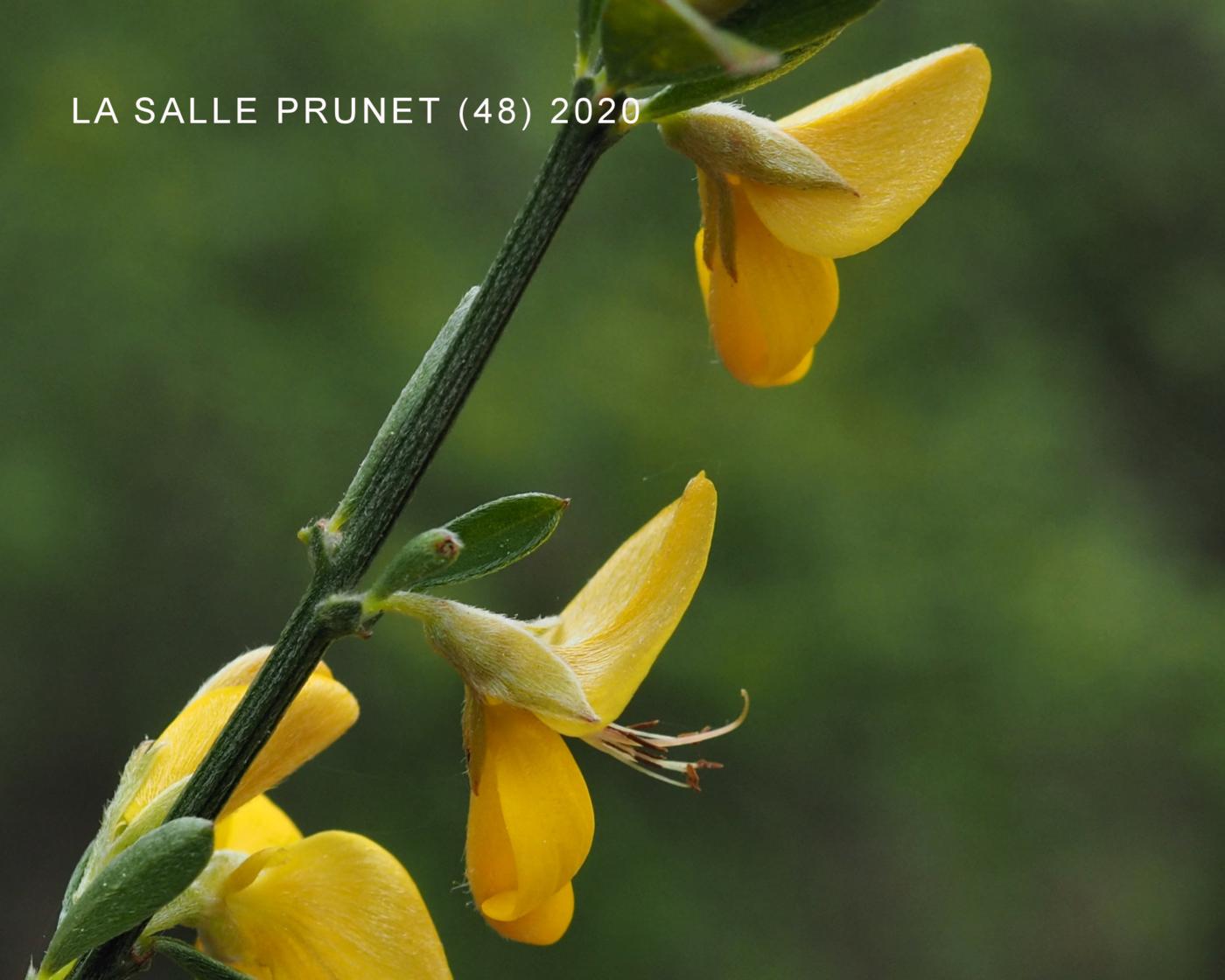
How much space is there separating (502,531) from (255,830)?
281 millimetres

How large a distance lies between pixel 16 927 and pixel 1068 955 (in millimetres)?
3645

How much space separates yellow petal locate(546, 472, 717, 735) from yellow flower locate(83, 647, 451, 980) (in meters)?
0.11

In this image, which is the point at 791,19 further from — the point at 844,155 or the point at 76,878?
the point at 76,878

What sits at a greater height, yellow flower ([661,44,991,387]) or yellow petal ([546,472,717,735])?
yellow flower ([661,44,991,387])

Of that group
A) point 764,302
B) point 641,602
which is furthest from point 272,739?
point 764,302

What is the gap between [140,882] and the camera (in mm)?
604

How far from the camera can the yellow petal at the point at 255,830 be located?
838mm

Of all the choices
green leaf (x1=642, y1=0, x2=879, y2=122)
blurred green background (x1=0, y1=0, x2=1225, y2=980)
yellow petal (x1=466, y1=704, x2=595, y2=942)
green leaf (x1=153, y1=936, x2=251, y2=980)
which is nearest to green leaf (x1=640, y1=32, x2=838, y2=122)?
green leaf (x1=642, y1=0, x2=879, y2=122)

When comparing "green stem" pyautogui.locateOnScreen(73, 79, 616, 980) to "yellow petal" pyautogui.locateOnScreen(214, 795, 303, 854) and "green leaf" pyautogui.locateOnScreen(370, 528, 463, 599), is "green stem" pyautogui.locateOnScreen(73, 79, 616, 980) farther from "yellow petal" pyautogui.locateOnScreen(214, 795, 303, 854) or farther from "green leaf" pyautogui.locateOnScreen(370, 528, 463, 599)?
"yellow petal" pyautogui.locateOnScreen(214, 795, 303, 854)

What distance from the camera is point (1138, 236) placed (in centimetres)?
650

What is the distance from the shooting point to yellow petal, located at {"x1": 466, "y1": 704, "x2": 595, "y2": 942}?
0.70m

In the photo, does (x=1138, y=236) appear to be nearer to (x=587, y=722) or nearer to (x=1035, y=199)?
(x=1035, y=199)

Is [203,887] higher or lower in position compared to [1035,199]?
lower

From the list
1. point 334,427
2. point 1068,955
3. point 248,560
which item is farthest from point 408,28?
point 1068,955
